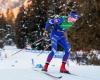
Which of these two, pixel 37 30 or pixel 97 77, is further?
pixel 37 30

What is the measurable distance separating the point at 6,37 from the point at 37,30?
32.9 meters

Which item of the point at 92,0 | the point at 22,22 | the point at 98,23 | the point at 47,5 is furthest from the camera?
the point at 22,22

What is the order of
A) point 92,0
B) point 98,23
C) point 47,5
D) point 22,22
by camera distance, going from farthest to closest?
point 22,22
point 47,5
point 98,23
point 92,0

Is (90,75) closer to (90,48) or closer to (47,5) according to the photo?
(90,48)

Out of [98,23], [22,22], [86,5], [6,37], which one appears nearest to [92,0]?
[86,5]

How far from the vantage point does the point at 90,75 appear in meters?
11.4

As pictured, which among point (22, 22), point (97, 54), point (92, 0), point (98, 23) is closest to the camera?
point (92, 0)

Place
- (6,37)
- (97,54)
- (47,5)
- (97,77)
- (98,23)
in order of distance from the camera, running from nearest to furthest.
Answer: (97,77), (98,23), (97,54), (47,5), (6,37)

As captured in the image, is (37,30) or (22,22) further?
(22,22)

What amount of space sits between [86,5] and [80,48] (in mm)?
5094

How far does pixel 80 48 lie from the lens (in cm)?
3606

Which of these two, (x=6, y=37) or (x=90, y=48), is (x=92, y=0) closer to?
(x=90, y=48)

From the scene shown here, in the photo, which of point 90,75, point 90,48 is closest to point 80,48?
point 90,48

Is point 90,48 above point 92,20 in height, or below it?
below
